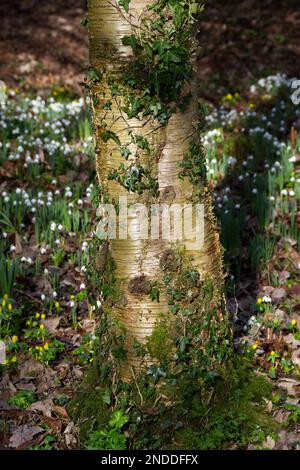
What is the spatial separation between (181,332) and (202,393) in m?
0.30

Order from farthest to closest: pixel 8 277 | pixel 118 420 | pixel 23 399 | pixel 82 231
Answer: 1. pixel 82 231
2. pixel 8 277
3. pixel 23 399
4. pixel 118 420

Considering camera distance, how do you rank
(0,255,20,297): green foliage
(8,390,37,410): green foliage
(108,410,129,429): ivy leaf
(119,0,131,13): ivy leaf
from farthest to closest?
(0,255,20,297): green foliage → (8,390,37,410): green foliage → (108,410,129,429): ivy leaf → (119,0,131,13): ivy leaf

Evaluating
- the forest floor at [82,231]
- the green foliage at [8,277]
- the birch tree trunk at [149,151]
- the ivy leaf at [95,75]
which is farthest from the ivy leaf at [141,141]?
the green foliage at [8,277]

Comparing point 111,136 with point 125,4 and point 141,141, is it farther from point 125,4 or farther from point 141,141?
point 125,4

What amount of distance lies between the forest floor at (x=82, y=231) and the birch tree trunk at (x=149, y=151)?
0.99ft

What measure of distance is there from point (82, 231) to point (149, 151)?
2031 millimetres

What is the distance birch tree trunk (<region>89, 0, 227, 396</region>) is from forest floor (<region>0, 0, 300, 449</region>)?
30 centimetres

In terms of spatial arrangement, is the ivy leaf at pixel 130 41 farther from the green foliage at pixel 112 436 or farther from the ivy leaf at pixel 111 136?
the green foliage at pixel 112 436

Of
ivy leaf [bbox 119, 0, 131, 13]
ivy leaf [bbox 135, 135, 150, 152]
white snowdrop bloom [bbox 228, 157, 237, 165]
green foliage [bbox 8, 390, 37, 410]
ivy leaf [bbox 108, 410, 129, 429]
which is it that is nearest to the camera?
ivy leaf [bbox 119, 0, 131, 13]

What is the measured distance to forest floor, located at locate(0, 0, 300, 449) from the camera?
3.22 meters

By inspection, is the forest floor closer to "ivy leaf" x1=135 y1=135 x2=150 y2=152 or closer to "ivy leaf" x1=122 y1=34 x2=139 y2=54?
"ivy leaf" x1=135 y1=135 x2=150 y2=152

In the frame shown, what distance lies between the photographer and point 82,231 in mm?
4695

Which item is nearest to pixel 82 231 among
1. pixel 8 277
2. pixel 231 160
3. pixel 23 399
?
pixel 8 277

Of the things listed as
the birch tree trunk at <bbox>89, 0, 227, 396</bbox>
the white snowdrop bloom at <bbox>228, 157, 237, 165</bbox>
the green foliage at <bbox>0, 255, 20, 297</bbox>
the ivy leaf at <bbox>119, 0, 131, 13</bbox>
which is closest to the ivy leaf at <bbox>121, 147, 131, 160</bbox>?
the birch tree trunk at <bbox>89, 0, 227, 396</bbox>
